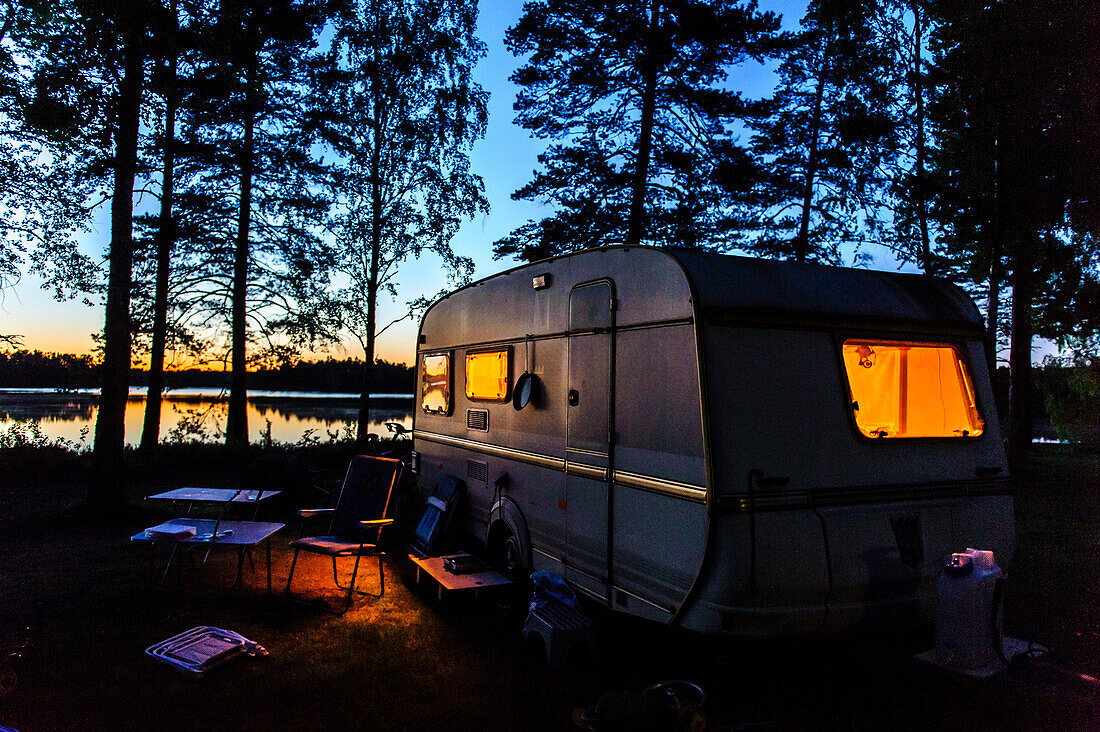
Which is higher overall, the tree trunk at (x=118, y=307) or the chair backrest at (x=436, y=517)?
the tree trunk at (x=118, y=307)

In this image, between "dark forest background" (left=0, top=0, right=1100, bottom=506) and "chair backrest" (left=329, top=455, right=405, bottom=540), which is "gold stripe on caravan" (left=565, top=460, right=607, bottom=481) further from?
"dark forest background" (left=0, top=0, right=1100, bottom=506)

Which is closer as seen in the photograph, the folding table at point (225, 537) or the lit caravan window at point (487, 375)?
the folding table at point (225, 537)

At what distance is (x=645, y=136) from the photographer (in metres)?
13.1

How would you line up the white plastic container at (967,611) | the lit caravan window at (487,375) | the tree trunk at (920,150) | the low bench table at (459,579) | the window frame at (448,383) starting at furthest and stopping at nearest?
the tree trunk at (920,150) < the window frame at (448,383) < the lit caravan window at (487,375) < the low bench table at (459,579) < the white plastic container at (967,611)

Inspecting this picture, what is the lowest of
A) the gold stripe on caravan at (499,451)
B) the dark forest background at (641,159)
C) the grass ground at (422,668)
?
the grass ground at (422,668)

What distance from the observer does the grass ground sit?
3.72 m

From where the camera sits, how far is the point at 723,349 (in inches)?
150

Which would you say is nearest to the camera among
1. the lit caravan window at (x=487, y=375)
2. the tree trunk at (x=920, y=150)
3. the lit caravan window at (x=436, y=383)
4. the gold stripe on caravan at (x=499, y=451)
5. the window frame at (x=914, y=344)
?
the window frame at (x=914, y=344)

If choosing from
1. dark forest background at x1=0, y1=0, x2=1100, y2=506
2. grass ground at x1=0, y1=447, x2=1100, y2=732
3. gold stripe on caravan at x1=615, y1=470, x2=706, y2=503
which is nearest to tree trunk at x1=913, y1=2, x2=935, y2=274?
dark forest background at x1=0, y1=0, x2=1100, y2=506

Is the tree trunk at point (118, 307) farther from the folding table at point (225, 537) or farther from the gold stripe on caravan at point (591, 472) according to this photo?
the gold stripe on caravan at point (591, 472)

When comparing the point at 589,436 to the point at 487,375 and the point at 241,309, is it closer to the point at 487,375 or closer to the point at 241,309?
the point at 487,375

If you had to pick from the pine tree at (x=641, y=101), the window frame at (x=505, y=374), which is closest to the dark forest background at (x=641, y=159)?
the pine tree at (x=641, y=101)

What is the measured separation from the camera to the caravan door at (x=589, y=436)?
4539 millimetres

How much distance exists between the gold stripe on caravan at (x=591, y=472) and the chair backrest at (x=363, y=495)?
79 cm
